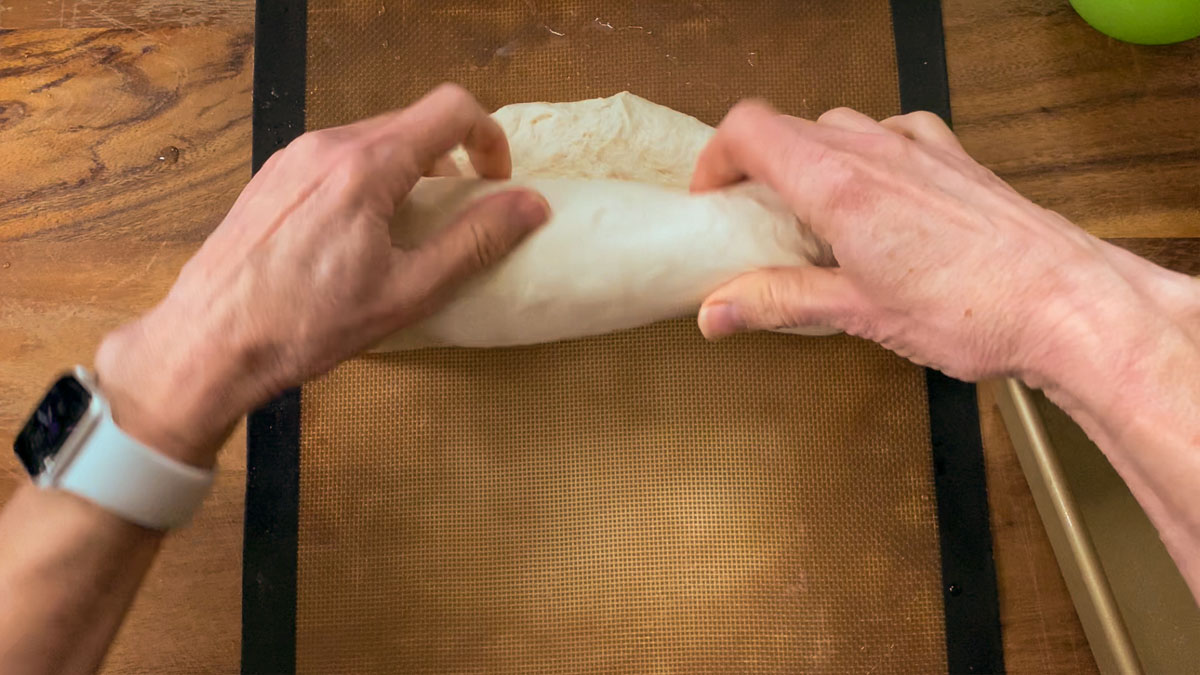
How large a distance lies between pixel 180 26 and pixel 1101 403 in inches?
48.8

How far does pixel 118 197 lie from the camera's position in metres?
1.02

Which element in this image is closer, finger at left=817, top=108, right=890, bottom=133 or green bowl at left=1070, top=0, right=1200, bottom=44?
finger at left=817, top=108, right=890, bottom=133

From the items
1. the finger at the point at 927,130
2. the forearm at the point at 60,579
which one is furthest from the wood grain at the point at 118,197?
the finger at the point at 927,130

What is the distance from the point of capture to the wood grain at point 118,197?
95cm

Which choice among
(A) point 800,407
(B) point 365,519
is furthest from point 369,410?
(A) point 800,407

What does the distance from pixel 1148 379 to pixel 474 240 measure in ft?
1.94

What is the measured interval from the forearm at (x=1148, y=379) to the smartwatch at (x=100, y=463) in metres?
0.78

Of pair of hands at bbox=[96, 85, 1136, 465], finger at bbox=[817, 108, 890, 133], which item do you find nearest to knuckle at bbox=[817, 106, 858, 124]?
finger at bbox=[817, 108, 890, 133]

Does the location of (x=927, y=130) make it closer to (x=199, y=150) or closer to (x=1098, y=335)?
(x=1098, y=335)

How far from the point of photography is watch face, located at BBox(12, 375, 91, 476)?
2.12 ft

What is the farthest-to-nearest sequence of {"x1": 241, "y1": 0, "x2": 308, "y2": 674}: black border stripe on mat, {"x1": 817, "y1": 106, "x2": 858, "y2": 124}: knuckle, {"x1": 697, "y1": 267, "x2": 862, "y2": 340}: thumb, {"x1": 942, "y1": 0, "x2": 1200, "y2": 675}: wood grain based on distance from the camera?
{"x1": 942, "y1": 0, "x2": 1200, "y2": 675}: wood grain → {"x1": 241, "y1": 0, "x2": 308, "y2": 674}: black border stripe on mat → {"x1": 817, "y1": 106, "x2": 858, "y2": 124}: knuckle → {"x1": 697, "y1": 267, "x2": 862, "y2": 340}: thumb

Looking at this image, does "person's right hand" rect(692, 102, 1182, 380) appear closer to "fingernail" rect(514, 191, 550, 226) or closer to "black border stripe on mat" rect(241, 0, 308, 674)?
"fingernail" rect(514, 191, 550, 226)

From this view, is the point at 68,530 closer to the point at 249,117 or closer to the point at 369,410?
the point at 369,410

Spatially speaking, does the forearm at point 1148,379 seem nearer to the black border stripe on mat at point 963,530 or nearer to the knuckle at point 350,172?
the black border stripe on mat at point 963,530
